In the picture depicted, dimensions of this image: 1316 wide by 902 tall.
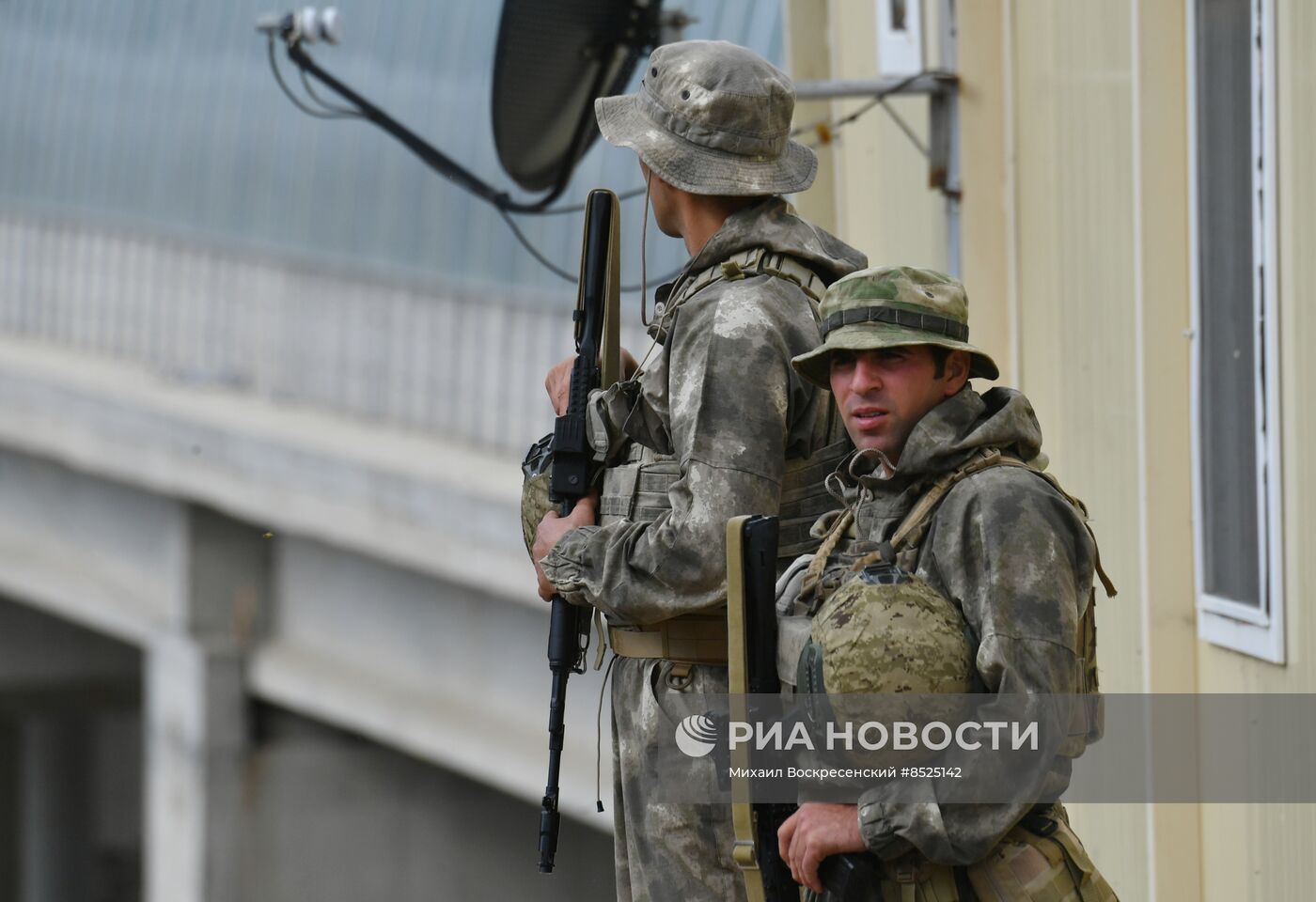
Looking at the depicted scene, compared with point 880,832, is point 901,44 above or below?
above

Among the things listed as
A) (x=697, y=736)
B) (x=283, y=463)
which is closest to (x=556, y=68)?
(x=283, y=463)

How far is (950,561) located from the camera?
251 cm

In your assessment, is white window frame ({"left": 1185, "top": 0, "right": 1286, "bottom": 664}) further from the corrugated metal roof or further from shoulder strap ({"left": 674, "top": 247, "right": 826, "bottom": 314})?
the corrugated metal roof

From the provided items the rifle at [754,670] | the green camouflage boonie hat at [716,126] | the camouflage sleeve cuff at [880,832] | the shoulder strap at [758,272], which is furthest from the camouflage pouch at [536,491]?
the camouflage sleeve cuff at [880,832]

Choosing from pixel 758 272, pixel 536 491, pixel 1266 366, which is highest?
pixel 758 272

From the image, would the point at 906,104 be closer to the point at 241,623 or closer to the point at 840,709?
the point at 840,709

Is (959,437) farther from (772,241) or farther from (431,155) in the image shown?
(431,155)

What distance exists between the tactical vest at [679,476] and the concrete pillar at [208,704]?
764 centimetres

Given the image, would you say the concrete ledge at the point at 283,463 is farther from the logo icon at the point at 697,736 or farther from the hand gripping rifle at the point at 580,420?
the logo icon at the point at 697,736

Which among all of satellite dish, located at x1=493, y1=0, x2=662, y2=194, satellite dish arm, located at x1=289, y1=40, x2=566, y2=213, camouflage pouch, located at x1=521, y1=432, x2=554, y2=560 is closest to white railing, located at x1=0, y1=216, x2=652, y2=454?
satellite dish arm, located at x1=289, y1=40, x2=566, y2=213

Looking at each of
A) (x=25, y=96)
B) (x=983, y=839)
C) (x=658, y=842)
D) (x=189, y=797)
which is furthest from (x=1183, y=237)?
(x=25, y=96)

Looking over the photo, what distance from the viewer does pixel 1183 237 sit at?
4668 millimetres

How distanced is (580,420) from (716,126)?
1.99 ft

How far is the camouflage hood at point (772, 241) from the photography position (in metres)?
3.19
